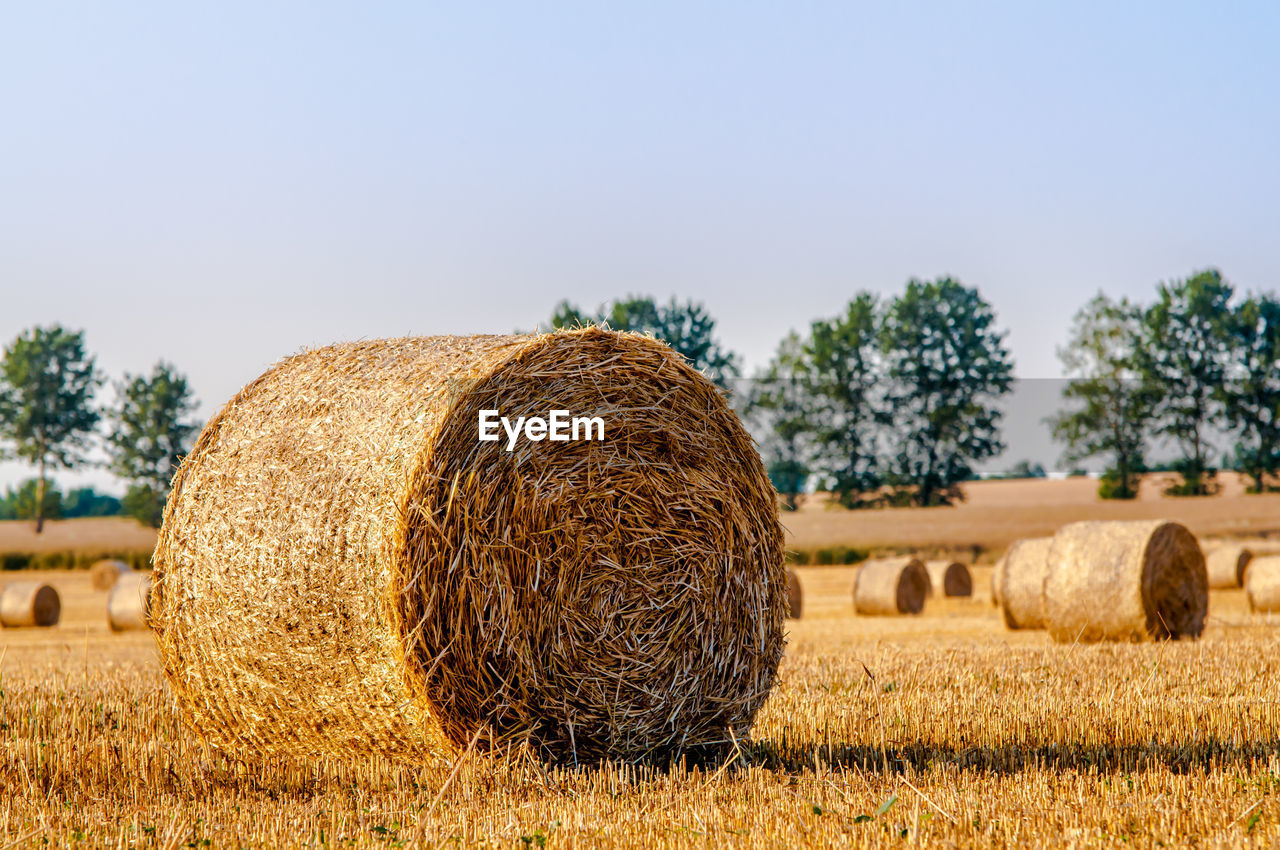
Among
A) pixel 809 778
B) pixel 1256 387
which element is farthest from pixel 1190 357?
pixel 809 778

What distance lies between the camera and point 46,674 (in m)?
10.6

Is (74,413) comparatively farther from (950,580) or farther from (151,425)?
(950,580)

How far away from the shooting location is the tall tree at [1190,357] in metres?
52.2

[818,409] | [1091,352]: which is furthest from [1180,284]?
[818,409]

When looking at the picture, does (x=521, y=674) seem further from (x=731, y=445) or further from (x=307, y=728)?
(x=731, y=445)

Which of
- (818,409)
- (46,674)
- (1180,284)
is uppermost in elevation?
(1180,284)

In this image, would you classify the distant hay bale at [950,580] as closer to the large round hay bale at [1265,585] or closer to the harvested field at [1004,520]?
the large round hay bale at [1265,585]

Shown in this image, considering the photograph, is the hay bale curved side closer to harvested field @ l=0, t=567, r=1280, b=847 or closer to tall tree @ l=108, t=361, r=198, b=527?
harvested field @ l=0, t=567, r=1280, b=847

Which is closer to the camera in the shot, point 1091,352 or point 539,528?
point 539,528

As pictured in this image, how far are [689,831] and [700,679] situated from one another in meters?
2.08

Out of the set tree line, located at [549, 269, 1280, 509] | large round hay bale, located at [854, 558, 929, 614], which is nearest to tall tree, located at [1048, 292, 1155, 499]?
tree line, located at [549, 269, 1280, 509]

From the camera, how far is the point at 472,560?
19.8 feet

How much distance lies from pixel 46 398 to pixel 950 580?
5191 centimetres

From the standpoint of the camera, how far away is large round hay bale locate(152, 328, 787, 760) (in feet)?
19.7
